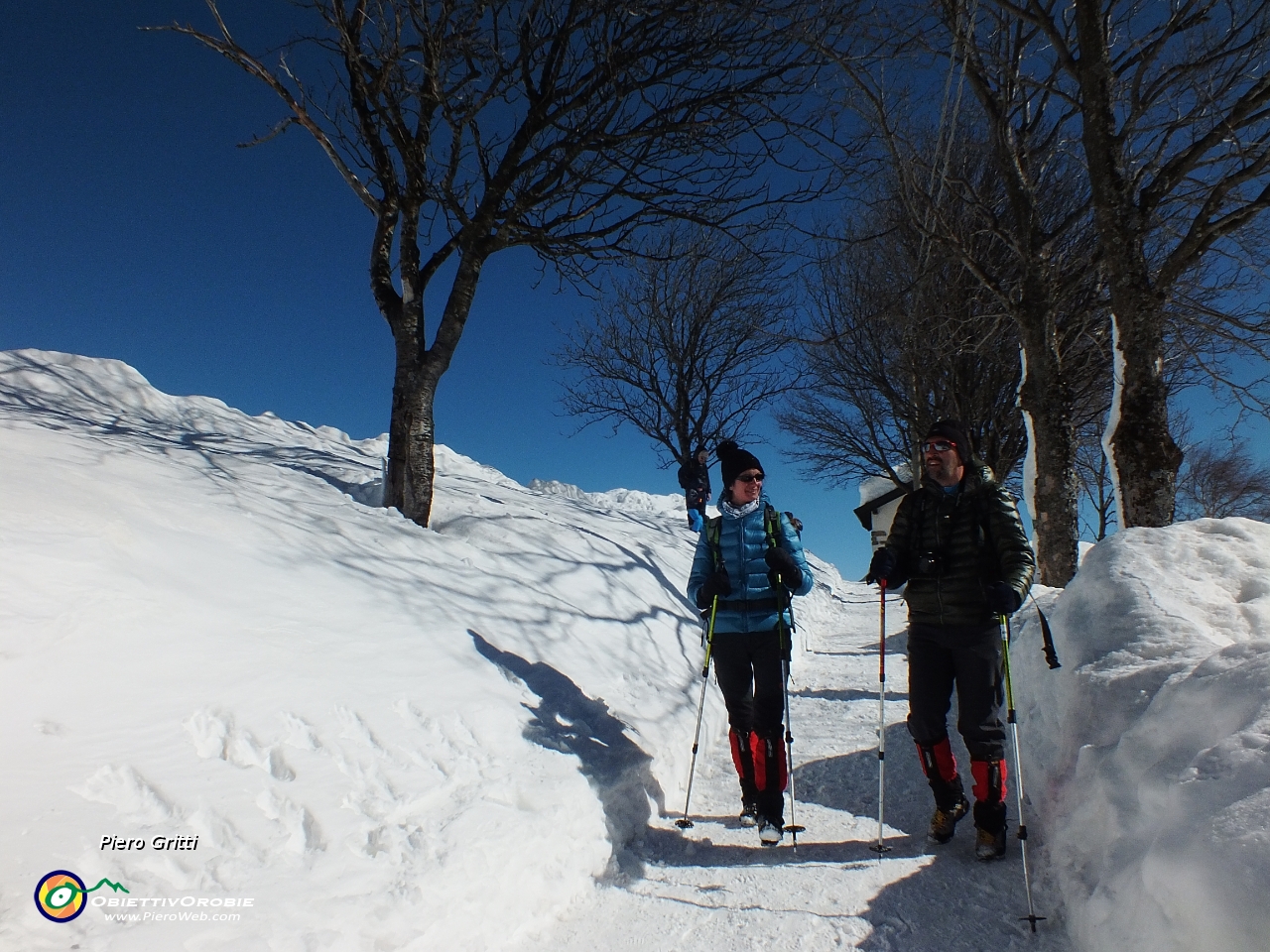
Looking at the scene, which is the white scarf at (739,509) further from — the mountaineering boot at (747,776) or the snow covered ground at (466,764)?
the snow covered ground at (466,764)

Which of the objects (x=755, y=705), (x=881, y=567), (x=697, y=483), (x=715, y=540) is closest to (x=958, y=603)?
(x=881, y=567)

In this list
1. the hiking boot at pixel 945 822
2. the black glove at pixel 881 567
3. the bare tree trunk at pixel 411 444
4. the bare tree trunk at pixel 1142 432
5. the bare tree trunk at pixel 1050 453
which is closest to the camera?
the hiking boot at pixel 945 822

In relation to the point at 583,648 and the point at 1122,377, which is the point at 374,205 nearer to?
the point at 583,648

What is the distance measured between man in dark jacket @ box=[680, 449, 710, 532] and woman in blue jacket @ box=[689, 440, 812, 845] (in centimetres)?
726

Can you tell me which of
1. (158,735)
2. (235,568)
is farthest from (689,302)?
(158,735)

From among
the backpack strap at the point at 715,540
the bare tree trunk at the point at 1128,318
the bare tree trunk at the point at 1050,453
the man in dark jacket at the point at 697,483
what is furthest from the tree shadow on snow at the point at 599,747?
the man in dark jacket at the point at 697,483

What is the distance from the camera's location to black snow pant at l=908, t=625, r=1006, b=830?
3008 mm

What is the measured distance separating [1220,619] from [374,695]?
143 inches

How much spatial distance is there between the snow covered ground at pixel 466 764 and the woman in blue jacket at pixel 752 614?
1.09 ft

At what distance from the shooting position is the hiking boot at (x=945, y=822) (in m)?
3.14

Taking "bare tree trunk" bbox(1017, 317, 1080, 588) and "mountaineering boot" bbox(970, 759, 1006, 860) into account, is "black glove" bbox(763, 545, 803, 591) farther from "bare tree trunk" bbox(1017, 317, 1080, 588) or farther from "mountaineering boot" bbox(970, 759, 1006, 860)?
"bare tree trunk" bbox(1017, 317, 1080, 588)

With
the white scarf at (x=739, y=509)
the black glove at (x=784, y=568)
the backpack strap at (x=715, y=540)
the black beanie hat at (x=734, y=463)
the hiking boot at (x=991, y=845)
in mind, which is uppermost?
the black beanie hat at (x=734, y=463)

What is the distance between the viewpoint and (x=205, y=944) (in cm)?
172

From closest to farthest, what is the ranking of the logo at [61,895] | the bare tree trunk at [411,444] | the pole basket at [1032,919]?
the logo at [61,895] → the pole basket at [1032,919] → the bare tree trunk at [411,444]
